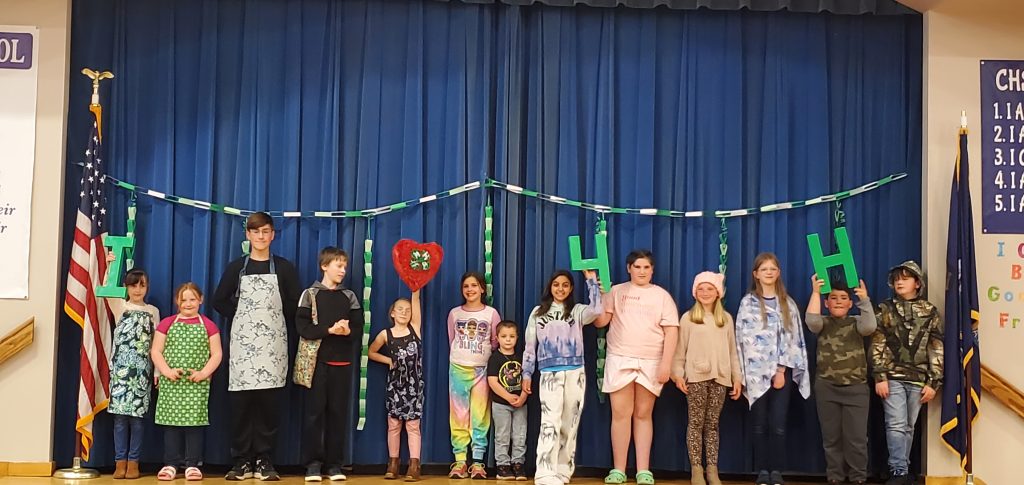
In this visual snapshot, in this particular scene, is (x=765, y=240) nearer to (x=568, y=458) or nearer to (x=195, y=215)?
(x=568, y=458)

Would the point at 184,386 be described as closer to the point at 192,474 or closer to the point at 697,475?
the point at 192,474

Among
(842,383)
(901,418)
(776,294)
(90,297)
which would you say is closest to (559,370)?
(776,294)

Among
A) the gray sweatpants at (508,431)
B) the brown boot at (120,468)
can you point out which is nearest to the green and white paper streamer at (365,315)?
the gray sweatpants at (508,431)

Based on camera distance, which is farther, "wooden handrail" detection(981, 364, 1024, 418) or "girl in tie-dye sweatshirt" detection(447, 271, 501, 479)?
"girl in tie-dye sweatshirt" detection(447, 271, 501, 479)

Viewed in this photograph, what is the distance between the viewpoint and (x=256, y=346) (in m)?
6.60

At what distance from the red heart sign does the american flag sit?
5.80ft

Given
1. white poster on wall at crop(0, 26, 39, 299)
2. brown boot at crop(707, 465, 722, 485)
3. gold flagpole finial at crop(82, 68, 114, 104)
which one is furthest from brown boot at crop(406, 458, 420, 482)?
gold flagpole finial at crop(82, 68, 114, 104)

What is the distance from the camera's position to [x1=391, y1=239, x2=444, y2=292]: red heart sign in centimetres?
681

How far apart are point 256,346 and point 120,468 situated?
1.07 metres

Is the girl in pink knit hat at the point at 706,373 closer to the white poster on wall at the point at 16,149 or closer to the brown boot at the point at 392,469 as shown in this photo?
the brown boot at the point at 392,469

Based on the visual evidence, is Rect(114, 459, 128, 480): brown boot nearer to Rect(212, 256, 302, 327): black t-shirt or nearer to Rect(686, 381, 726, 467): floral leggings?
Rect(212, 256, 302, 327): black t-shirt

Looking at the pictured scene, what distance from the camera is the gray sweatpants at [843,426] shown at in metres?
6.66

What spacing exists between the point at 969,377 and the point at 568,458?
2.39 m

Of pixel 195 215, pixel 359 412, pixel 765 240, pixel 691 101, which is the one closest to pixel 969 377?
pixel 765 240
